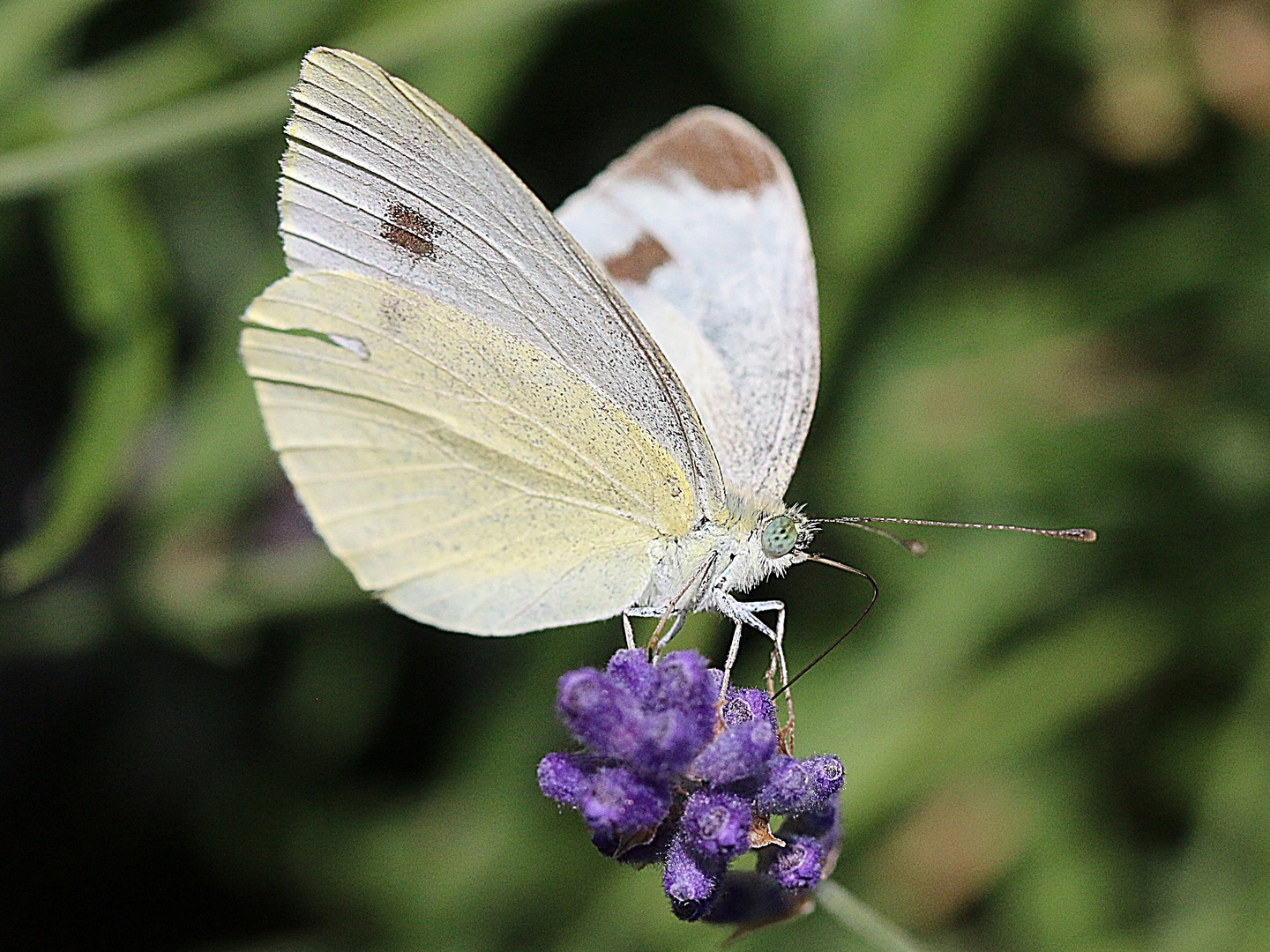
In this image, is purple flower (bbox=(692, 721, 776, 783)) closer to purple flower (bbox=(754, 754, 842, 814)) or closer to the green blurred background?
purple flower (bbox=(754, 754, 842, 814))

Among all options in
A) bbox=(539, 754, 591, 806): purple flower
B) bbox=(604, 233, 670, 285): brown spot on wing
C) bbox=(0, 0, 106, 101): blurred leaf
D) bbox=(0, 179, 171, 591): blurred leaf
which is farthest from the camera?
bbox=(0, 0, 106, 101): blurred leaf

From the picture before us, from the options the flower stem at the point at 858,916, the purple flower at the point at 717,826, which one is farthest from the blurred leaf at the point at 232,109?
the flower stem at the point at 858,916

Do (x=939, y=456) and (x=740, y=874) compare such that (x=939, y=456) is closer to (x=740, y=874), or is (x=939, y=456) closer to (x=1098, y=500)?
(x=1098, y=500)

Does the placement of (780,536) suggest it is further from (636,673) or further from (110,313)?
(110,313)

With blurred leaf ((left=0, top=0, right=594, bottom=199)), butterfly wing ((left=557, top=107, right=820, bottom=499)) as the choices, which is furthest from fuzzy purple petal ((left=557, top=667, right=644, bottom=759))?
blurred leaf ((left=0, top=0, right=594, bottom=199))

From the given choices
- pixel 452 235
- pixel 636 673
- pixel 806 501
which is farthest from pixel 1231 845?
pixel 452 235

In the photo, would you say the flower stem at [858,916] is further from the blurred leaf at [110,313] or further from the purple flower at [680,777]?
the blurred leaf at [110,313]
